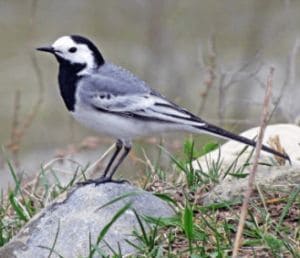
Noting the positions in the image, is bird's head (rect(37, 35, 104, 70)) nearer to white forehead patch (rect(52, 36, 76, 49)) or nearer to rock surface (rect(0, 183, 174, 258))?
white forehead patch (rect(52, 36, 76, 49))

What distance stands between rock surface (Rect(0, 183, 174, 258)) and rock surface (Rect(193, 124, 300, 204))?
0.32 metres

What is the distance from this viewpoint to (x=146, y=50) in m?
13.5

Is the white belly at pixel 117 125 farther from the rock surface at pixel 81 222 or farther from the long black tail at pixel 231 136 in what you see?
the rock surface at pixel 81 222

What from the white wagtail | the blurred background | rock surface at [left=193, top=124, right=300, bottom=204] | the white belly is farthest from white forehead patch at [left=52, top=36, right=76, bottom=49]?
the blurred background

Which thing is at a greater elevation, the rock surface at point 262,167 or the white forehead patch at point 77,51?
the white forehead patch at point 77,51

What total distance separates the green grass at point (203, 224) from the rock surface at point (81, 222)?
47 mm

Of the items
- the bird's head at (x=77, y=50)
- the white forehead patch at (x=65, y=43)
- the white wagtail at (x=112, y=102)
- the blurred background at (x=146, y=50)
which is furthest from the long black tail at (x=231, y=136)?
the blurred background at (x=146, y=50)

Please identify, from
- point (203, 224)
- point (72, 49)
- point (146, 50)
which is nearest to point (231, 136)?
point (203, 224)

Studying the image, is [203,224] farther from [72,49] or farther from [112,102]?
[72,49]

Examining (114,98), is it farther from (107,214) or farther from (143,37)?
(143,37)

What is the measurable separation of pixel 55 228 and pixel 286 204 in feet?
3.47

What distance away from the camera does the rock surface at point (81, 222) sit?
5.31 metres

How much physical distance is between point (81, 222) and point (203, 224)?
54cm

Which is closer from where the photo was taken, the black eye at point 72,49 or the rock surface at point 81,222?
the rock surface at point 81,222
